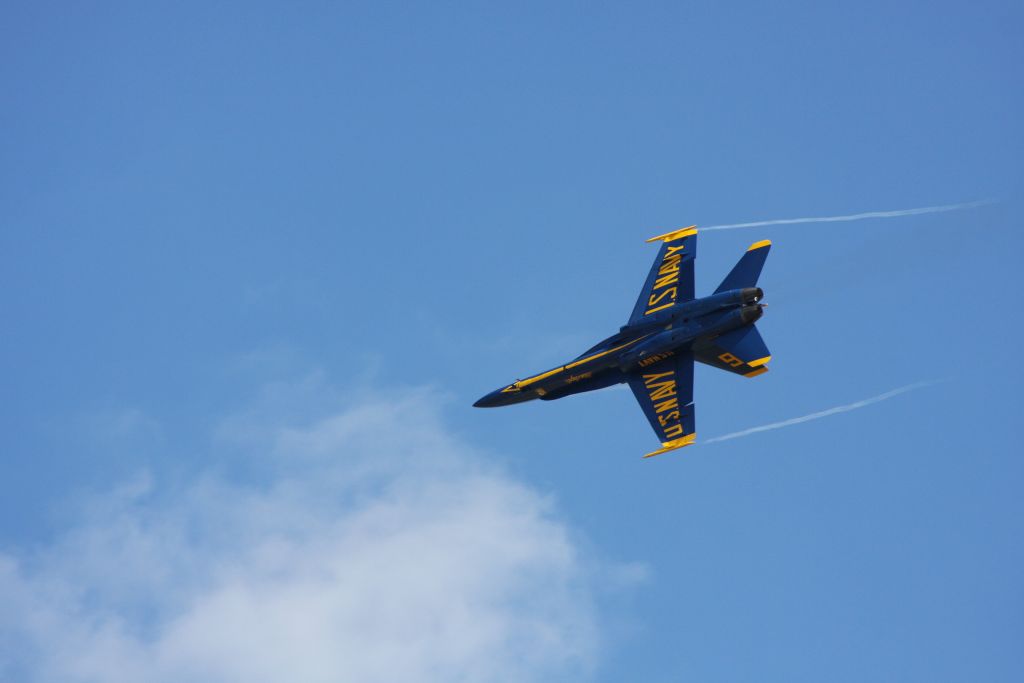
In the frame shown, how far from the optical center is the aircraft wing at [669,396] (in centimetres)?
7475

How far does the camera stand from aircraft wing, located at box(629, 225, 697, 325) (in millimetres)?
79812

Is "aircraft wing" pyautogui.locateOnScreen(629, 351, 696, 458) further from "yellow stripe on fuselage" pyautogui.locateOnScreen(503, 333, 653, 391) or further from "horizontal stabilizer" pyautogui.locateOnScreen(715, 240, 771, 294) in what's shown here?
"horizontal stabilizer" pyautogui.locateOnScreen(715, 240, 771, 294)

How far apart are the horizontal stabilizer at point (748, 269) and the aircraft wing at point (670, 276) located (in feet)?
10.5

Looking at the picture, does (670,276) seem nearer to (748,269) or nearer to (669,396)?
(748,269)

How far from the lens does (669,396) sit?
76.1 meters

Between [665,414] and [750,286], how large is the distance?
9564 mm

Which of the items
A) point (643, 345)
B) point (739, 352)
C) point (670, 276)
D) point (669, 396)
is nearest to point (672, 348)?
point (643, 345)

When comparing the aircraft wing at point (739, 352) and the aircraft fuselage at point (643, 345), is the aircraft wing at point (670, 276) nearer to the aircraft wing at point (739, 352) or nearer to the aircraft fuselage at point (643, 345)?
the aircraft fuselage at point (643, 345)

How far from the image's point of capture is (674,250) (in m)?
82.2

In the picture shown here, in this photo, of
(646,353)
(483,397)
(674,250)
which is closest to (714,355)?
(646,353)

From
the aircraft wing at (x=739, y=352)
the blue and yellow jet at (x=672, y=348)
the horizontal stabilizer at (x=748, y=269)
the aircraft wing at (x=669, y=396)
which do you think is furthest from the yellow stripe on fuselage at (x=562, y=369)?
the horizontal stabilizer at (x=748, y=269)

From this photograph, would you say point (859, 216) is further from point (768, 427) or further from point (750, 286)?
point (768, 427)

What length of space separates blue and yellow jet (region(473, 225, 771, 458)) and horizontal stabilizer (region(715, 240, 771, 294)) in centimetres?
6

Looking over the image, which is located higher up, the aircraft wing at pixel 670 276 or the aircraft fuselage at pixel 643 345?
the aircraft wing at pixel 670 276
